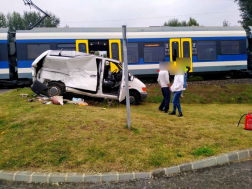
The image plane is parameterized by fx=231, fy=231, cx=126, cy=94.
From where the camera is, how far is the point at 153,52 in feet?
48.1

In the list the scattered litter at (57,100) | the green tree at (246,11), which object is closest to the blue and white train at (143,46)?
the scattered litter at (57,100)

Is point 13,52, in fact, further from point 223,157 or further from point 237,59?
point 237,59

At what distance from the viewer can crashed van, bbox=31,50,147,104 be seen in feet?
28.9

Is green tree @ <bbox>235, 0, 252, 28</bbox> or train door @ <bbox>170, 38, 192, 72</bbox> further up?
green tree @ <bbox>235, 0, 252, 28</bbox>

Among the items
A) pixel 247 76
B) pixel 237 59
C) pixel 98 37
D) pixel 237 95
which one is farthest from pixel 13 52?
pixel 247 76

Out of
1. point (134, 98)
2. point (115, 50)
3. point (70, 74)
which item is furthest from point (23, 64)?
point (134, 98)

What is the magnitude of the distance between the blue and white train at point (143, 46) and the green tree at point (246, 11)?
72.7 ft

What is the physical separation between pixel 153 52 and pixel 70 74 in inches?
281

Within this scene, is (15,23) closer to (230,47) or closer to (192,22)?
(192,22)

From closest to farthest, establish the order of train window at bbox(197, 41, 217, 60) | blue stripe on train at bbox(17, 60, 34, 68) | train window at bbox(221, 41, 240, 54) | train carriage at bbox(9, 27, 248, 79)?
blue stripe on train at bbox(17, 60, 34, 68)
train carriage at bbox(9, 27, 248, 79)
train window at bbox(197, 41, 217, 60)
train window at bbox(221, 41, 240, 54)

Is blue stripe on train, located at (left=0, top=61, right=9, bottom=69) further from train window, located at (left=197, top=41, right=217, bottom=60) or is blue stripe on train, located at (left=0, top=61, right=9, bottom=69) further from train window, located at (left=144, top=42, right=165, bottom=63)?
train window, located at (left=197, top=41, right=217, bottom=60)

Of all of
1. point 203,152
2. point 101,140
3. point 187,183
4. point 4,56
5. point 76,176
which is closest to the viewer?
point 187,183

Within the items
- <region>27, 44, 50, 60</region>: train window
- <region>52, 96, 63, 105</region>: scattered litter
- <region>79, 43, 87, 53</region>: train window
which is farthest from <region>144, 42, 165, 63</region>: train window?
<region>52, 96, 63, 105</region>: scattered litter

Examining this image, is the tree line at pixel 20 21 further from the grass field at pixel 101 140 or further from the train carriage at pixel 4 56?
the grass field at pixel 101 140
